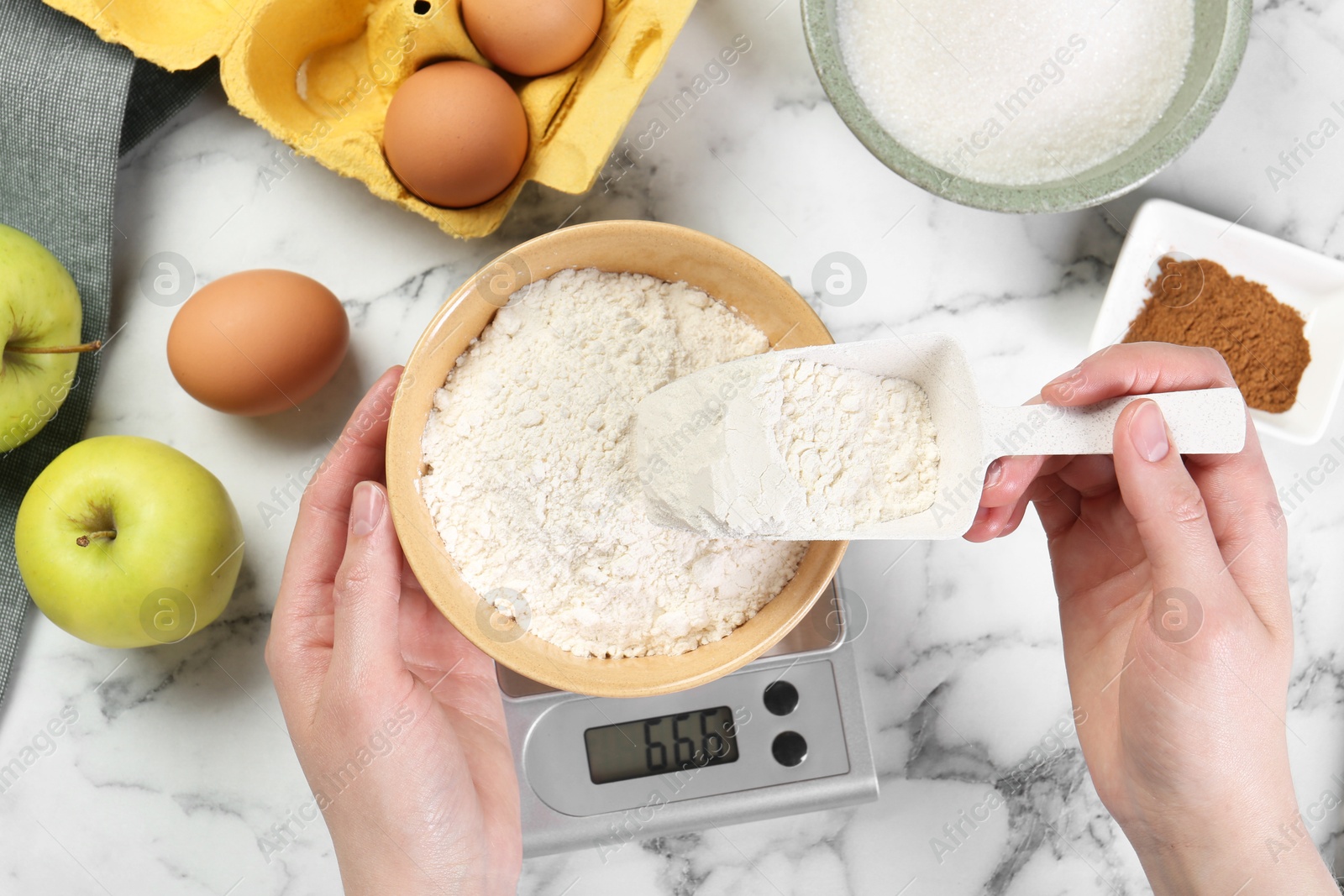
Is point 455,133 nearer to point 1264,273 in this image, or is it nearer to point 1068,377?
point 1068,377

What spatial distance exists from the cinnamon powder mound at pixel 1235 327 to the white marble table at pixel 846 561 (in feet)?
0.30

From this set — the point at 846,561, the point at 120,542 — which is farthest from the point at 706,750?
the point at 120,542

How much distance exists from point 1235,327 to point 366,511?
104 centimetres

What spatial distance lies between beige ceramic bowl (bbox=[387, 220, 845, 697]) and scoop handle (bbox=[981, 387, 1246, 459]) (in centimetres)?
18

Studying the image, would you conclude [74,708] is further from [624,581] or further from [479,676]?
[624,581]

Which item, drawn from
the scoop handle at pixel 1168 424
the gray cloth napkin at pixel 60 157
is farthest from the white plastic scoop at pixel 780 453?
the gray cloth napkin at pixel 60 157

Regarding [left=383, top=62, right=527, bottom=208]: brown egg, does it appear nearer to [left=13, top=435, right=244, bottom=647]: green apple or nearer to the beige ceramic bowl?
the beige ceramic bowl

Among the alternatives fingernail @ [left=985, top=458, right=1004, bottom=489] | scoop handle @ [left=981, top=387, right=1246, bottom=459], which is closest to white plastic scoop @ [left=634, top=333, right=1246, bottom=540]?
scoop handle @ [left=981, top=387, right=1246, bottom=459]

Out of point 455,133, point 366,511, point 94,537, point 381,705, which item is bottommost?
point 94,537

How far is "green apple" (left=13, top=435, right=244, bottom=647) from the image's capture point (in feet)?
3.33

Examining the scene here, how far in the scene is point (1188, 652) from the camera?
2.90ft

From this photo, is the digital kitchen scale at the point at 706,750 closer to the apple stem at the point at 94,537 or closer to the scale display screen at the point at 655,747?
the scale display screen at the point at 655,747

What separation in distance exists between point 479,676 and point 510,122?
63cm

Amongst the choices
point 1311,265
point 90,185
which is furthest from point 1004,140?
point 90,185
